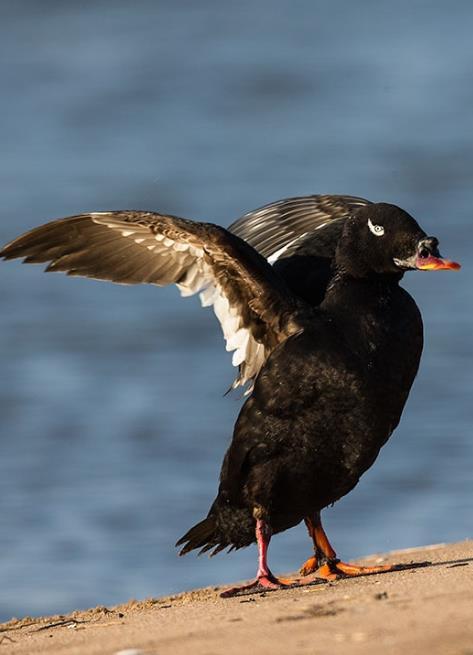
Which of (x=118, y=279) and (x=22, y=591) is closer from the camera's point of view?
(x=118, y=279)

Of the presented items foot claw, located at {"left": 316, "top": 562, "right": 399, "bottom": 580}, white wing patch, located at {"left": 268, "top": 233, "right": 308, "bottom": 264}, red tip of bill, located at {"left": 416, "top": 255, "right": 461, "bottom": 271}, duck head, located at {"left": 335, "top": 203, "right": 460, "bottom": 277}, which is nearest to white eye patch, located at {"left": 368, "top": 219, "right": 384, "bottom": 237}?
duck head, located at {"left": 335, "top": 203, "right": 460, "bottom": 277}

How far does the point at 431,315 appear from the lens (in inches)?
520

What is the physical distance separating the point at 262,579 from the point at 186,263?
1.44 meters

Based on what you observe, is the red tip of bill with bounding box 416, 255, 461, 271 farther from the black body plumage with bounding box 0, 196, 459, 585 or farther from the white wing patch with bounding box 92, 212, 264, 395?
the white wing patch with bounding box 92, 212, 264, 395

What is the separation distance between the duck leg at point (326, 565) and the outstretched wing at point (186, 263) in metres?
0.77

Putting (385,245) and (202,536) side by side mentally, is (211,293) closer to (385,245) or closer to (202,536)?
(385,245)

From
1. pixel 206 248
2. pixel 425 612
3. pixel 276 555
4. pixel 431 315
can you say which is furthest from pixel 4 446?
pixel 425 612

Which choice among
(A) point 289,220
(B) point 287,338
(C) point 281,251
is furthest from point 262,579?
(A) point 289,220

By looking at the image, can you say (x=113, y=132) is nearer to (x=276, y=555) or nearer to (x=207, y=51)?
(x=207, y=51)

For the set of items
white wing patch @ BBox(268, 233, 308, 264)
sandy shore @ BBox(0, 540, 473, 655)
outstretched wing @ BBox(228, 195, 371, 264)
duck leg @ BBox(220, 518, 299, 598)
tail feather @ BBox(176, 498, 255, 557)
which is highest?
outstretched wing @ BBox(228, 195, 371, 264)

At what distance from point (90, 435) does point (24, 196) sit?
503cm

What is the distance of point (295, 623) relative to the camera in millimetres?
5145

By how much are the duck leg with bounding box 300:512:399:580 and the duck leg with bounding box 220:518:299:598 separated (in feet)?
0.65

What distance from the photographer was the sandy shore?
15.6 ft
